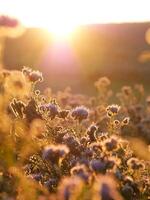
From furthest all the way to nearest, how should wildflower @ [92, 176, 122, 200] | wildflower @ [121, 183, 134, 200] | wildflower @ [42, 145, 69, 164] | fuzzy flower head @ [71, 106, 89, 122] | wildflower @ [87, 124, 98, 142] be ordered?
fuzzy flower head @ [71, 106, 89, 122]
wildflower @ [87, 124, 98, 142]
wildflower @ [121, 183, 134, 200]
wildflower @ [42, 145, 69, 164]
wildflower @ [92, 176, 122, 200]

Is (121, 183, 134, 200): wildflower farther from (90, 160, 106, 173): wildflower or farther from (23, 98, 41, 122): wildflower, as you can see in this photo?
(23, 98, 41, 122): wildflower

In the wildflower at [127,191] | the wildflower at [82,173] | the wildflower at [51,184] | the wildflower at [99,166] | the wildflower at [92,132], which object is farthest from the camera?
the wildflower at [92,132]

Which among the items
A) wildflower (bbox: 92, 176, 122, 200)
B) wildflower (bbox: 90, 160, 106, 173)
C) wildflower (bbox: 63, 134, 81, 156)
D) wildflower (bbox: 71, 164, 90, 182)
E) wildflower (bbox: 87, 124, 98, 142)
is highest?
wildflower (bbox: 87, 124, 98, 142)

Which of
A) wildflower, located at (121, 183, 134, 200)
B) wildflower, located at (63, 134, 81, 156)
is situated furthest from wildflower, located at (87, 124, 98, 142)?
wildflower, located at (121, 183, 134, 200)

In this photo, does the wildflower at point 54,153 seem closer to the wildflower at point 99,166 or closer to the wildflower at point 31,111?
the wildflower at point 99,166

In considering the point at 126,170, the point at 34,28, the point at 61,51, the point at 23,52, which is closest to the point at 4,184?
the point at 126,170

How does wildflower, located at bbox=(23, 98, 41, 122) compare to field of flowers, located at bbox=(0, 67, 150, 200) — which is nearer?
field of flowers, located at bbox=(0, 67, 150, 200)

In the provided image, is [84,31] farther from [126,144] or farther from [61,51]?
[126,144]

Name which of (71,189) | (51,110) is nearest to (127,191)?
(71,189)

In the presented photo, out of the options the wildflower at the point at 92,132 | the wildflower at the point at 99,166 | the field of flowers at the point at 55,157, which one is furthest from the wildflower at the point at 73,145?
the wildflower at the point at 99,166

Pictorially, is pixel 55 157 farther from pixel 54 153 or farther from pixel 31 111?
pixel 31 111

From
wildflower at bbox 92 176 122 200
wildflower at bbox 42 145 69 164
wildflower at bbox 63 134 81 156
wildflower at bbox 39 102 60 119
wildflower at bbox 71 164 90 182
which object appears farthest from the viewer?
wildflower at bbox 39 102 60 119
